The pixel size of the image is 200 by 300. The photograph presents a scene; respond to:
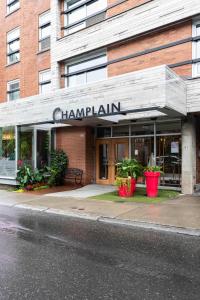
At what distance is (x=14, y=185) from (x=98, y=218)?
29.2ft

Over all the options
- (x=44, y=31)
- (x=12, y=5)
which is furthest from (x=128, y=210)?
(x=12, y=5)

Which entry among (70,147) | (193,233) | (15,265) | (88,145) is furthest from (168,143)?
(15,265)

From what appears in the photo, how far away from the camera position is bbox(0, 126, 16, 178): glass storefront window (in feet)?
56.7

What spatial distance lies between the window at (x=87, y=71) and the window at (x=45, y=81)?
1949 mm

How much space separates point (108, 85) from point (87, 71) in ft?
15.7

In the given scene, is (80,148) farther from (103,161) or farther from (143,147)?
(143,147)

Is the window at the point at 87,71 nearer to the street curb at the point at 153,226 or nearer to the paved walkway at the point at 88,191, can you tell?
the paved walkway at the point at 88,191

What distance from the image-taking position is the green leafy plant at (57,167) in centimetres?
1650

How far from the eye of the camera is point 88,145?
16734mm

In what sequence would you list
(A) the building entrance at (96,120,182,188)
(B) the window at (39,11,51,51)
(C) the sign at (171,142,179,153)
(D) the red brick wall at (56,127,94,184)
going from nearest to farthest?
1. (C) the sign at (171,142,179,153)
2. (A) the building entrance at (96,120,182,188)
3. (D) the red brick wall at (56,127,94,184)
4. (B) the window at (39,11,51,51)

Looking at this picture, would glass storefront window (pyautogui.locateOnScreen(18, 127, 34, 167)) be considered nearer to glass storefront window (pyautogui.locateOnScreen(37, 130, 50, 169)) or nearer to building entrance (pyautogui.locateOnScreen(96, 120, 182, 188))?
glass storefront window (pyautogui.locateOnScreen(37, 130, 50, 169))

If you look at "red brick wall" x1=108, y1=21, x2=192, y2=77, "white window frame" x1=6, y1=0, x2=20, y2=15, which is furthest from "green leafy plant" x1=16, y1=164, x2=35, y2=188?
"white window frame" x1=6, y1=0, x2=20, y2=15

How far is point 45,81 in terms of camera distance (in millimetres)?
19594

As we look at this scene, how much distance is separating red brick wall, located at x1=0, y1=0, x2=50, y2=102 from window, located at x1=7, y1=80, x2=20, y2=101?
0.26 meters
